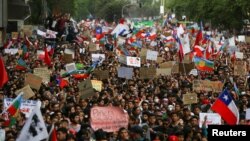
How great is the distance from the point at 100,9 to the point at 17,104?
11683 centimetres

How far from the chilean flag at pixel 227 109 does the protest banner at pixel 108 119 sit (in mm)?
1843

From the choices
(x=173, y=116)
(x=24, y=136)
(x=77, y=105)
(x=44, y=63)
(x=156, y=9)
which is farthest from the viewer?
(x=156, y=9)

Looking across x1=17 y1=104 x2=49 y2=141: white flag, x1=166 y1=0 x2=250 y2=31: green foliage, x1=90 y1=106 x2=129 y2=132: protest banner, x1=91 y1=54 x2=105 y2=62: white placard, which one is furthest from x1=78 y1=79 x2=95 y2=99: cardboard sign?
x1=166 y1=0 x2=250 y2=31: green foliage

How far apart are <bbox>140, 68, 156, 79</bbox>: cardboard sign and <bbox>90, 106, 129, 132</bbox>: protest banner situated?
26.8 feet

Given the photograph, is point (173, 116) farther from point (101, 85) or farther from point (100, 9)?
point (100, 9)

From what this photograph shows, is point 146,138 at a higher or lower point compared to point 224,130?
lower

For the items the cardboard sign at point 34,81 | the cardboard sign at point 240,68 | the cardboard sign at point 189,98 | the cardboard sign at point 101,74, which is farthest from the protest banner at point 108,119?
the cardboard sign at point 240,68

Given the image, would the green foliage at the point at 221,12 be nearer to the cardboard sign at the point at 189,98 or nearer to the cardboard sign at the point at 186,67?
the cardboard sign at the point at 186,67

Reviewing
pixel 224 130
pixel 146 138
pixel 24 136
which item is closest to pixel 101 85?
pixel 146 138

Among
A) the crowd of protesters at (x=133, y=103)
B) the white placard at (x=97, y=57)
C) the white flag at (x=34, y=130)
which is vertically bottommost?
the crowd of protesters at (x=133, y=103)

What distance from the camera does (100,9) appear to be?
12862cm

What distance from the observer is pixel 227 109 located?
40.6ft

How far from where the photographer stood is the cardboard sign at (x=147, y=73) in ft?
64.6

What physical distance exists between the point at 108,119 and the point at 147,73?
27.7 ft
